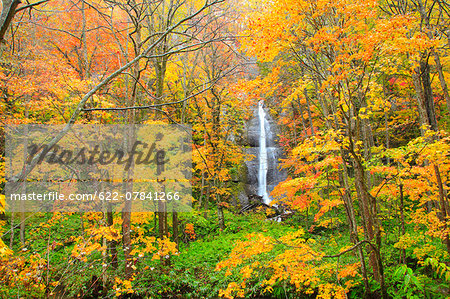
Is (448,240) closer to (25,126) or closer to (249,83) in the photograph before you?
(249,83)

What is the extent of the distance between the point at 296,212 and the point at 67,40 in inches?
541

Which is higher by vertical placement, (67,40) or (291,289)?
(67,40)

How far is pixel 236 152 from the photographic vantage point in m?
11.6

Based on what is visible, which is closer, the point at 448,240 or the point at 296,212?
the point at 448,240

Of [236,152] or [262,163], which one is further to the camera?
[262,163]

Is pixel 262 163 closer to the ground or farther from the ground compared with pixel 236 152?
closer to the ground

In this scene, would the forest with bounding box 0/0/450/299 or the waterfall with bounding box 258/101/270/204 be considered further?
the waterfall with bounding box 258/101/270/204

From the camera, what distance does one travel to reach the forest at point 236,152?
3.97 meters

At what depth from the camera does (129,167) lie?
6.53 m

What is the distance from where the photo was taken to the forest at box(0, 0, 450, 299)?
Answer: 3.97m

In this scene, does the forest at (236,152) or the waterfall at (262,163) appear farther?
the waterfall at (262,163)

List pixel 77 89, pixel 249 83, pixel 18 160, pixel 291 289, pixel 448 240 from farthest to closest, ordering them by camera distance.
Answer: pixel 18 160, pixel 77 89, pixel 291 289, pixel 249 83, pixel 448 240

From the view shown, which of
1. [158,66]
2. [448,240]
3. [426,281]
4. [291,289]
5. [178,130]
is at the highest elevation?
[158,66]

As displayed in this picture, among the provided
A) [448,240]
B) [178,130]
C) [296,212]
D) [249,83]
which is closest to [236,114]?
[178,130]
